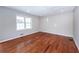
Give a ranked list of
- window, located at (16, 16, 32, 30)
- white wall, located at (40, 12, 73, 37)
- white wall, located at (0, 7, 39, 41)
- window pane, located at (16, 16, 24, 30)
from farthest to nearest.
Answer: white wall, located at (40, 12, 73, 37) < window, located at (16, 16, 32, 30) < window pane, located at (16, 16, 24, 30) < white wall, located at (0, 7, 39, 41)

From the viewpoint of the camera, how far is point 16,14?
16.6 feet

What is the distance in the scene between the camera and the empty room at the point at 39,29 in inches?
Answer: 129

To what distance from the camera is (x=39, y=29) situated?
8.43m

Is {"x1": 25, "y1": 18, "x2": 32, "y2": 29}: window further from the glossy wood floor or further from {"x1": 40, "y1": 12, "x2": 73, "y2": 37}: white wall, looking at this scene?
the glossy wood floor

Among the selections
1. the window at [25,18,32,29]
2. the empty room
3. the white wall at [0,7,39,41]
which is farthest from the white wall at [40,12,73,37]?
the white wall at [0,7,39,41]

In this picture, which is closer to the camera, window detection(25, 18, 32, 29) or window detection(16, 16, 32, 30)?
window detection(16, 16, 32, 30)

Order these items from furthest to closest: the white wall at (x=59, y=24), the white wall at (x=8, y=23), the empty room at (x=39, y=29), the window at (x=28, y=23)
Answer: the window at (x=28, y=23) < the white wall at (x=59, y=24) < the white wall at (x=8, y=23) < the empty room at (x=39, y=29)

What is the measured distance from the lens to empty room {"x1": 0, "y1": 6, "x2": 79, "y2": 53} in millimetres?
3279

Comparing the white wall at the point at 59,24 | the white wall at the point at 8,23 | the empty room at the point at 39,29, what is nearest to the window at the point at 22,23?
the empty room at the point at 39,29

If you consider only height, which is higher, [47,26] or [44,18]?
[44,18]

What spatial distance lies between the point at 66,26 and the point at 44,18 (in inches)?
106

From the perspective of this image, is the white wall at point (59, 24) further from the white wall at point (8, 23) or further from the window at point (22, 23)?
the white wall at point (8, 23)
